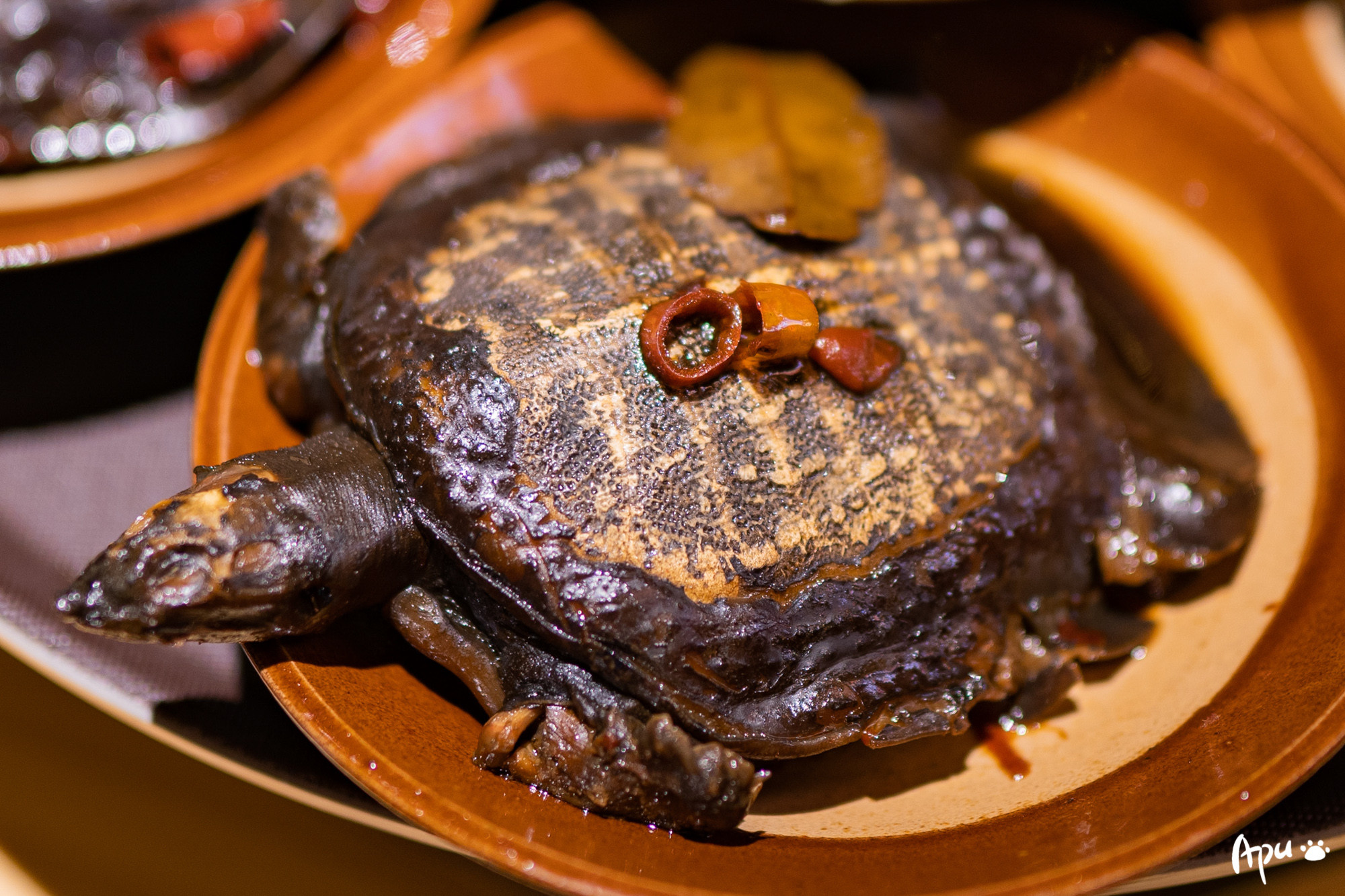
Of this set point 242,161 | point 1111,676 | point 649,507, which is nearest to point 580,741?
point 649,507

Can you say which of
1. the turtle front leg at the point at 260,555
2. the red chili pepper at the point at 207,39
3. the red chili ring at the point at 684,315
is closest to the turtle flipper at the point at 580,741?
the turtle front leg at the point at 260,555

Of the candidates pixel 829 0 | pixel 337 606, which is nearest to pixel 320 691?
pixel 337 606

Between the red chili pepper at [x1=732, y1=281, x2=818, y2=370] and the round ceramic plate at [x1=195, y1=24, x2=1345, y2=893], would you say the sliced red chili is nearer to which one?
the red chili pepper at [x1=732, y1=281, x2=818, y2=370]

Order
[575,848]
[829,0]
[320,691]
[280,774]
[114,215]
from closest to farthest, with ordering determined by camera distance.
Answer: [575,848] → [320,691] → [280,774] → [114,215] → [829,0]

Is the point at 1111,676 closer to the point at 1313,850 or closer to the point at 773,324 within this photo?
the point at 1313,850

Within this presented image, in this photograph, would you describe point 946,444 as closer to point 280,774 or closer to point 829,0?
point 280,774

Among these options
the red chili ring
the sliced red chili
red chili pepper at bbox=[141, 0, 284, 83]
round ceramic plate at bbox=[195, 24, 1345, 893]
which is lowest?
round ceramic plate at bbox=[195, 24, 1345, 893]
